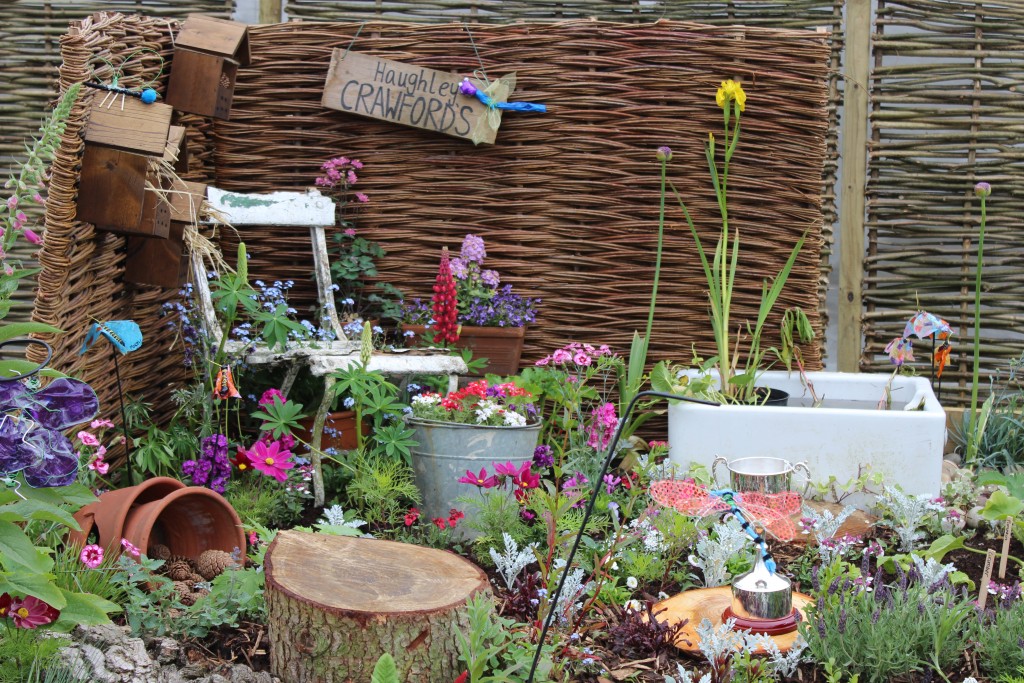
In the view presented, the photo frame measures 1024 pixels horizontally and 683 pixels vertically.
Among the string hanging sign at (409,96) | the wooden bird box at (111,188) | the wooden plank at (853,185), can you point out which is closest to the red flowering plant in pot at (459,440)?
the wooden bird box at (111,188)

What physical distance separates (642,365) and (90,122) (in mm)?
2169

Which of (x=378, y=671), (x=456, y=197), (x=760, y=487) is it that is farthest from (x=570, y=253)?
(x=378, y=671)

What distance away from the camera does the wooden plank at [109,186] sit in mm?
3035

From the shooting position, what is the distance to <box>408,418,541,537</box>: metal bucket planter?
3.26 meters

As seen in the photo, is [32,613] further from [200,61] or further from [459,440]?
[200,61]

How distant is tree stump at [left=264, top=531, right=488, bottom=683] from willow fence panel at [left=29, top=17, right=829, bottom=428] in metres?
2.06

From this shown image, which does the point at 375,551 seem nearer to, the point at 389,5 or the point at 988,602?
the point at 988,602

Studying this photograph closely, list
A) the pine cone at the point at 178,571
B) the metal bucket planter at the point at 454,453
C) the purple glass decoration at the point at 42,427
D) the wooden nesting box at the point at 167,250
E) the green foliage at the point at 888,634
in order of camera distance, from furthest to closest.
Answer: the wooden nesting box at the point at 167,250, the metal bucket planter at the point at 454,453, the pine cone at the point at 178,571, the green foliage at the point at 888,634, the purple glass decoration at the point at 42,427

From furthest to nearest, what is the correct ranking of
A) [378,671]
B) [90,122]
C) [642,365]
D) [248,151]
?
[248,151] < [642,365] < [90,122] < [378,671]

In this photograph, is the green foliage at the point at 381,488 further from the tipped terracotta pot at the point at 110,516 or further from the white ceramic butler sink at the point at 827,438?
the white ceramic butler sink at the point at 827,438

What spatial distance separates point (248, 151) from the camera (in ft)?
13.9

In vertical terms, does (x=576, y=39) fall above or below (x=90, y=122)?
above

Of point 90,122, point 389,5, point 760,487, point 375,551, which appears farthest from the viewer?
point 389,5

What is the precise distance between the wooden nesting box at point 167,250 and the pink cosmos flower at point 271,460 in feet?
2.32
